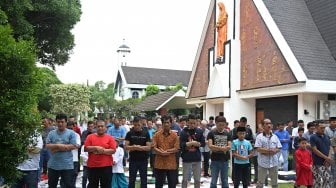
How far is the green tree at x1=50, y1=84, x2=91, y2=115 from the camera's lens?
160 ft

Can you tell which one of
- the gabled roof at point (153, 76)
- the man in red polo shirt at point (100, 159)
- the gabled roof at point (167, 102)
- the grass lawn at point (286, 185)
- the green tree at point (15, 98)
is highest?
the gabled roof at point (153, 76)

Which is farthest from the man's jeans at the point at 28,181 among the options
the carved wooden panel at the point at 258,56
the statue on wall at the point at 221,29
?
the statue on wall at the point at 221,29

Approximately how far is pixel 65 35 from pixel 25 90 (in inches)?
616

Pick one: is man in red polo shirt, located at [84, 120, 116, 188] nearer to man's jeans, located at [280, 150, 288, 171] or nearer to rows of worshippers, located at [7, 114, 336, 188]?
rows of worshippers, located at [7, 114, 336, 188]

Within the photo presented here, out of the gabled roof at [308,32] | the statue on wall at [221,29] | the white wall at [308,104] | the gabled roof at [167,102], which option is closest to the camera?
the gabled roof at [308,32]

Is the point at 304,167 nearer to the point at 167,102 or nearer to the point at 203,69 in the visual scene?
the point at 203,69

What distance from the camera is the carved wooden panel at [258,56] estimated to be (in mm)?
19281

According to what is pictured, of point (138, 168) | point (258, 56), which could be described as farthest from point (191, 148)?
point (258, 56)

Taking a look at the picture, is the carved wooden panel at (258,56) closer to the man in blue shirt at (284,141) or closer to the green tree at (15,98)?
the man in blue shirt at (284,141)

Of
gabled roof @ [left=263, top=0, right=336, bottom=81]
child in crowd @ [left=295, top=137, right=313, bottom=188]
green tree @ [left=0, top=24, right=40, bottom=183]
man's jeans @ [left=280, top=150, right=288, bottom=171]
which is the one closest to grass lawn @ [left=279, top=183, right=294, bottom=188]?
child in crowd @ [left=295, top=137, right=313, bottom=188]

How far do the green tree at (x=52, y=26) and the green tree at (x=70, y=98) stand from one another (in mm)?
27315

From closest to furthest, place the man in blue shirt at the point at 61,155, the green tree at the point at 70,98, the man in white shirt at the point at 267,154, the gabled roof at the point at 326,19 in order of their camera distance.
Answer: the man in blue shirt at the point at 61,155
the man in white shirt at the point at 267,154
the gabled roof at the point at 326,19
the green tree at the point at 70,98

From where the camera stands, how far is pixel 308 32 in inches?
797

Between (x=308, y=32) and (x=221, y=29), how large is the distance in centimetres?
610
